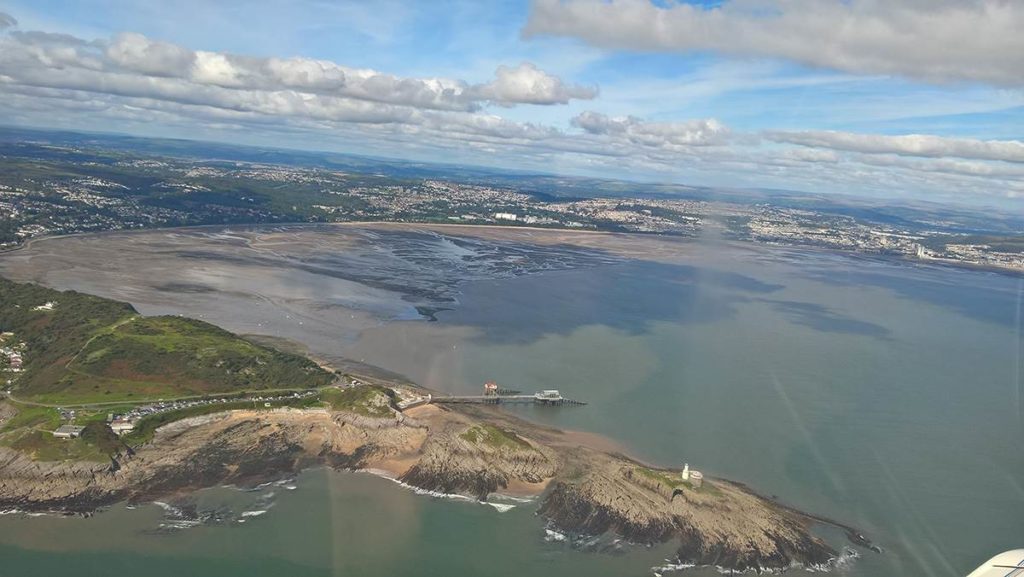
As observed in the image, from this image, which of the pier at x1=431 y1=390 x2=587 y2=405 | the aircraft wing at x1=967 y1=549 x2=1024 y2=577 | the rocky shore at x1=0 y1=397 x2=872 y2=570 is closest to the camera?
the aircraft wing at x1=967 y1=549 x2=1024 y2=577

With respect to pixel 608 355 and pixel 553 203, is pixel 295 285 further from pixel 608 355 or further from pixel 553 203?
pixel 553 203

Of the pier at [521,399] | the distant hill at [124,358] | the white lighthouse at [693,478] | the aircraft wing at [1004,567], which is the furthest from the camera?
the pier at [521,399]

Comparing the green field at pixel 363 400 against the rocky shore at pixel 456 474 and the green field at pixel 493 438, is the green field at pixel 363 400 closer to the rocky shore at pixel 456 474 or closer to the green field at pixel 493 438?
the rocky shore at pixel 456 474

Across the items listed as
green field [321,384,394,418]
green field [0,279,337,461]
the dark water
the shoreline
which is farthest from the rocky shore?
the shoreline

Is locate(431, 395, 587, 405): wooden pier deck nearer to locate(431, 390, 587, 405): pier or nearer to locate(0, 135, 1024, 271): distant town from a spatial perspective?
locate(431, 390, 587, 405): pier

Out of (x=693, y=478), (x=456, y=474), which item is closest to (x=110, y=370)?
(x=456, y=474)

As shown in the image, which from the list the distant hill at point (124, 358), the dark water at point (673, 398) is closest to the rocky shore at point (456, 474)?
the dark water at point (673, 398)
